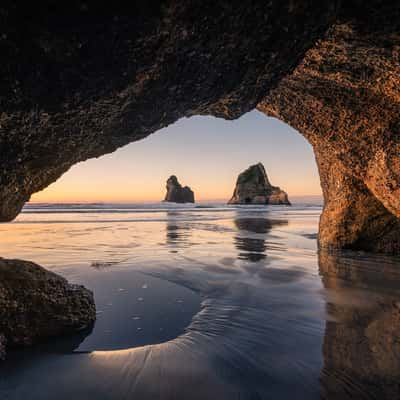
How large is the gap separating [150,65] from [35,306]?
1740 mm

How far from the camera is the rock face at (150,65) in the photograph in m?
1.27

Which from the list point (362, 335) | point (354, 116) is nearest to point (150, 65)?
point (362, 335)

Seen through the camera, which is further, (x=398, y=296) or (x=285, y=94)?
(x=285, y=94)

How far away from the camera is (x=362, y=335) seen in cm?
204

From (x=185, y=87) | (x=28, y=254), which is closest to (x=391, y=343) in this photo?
(x=185, y=87)

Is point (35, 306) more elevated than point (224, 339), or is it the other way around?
point (35, 306)

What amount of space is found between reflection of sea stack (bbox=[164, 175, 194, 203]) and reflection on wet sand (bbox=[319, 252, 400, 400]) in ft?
219

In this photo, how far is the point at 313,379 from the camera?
1.56 meters

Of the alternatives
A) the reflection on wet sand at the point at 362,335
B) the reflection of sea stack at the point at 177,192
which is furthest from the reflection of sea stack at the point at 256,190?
the reflection on wet sand at the point at 362,335

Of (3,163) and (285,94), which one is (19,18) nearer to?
(3,163)

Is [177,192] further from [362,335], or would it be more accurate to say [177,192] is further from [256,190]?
[362,335]

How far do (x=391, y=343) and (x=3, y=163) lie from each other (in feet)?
9.19

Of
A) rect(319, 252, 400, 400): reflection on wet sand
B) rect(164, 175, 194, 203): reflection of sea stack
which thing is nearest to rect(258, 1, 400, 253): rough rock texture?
rect(319, 252, 400, 400): reflection on wet sand

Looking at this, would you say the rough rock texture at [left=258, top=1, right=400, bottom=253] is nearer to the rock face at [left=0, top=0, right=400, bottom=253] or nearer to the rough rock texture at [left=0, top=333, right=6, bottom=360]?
the rock face at [left=0, top=0, right=400, bottom=253]
